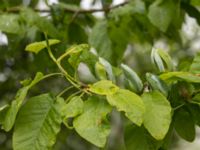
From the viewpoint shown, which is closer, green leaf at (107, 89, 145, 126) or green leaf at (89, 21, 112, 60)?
green leaf at (107, 89, 145, 126)

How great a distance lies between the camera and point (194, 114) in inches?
37.6

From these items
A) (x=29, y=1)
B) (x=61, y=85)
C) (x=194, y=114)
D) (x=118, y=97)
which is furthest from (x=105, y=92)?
(x=61, y=85)

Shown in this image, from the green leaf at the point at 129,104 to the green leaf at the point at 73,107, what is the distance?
0.06m

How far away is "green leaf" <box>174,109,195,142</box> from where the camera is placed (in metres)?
0.96

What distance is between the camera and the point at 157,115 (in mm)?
851

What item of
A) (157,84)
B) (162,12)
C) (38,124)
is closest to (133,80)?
(157,84)

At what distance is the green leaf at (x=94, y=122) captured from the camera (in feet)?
2.72

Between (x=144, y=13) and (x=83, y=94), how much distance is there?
2.76 feet

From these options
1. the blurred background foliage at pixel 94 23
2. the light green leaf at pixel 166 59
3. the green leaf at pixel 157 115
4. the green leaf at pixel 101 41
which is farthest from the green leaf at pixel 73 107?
the green leaf at pixel 101 41

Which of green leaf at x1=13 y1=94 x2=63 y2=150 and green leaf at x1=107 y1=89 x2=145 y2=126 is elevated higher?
green leaf at x1=107 y1=89 x2=145 y2=126

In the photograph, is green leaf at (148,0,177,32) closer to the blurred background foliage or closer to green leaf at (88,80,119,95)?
the blurred background foliage

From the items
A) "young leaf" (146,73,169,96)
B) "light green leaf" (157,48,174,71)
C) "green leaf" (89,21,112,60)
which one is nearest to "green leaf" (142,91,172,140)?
"young leaf" (146,73,169,96)

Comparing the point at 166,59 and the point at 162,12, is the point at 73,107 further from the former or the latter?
the point at 162,12

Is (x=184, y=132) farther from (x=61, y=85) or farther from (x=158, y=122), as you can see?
(x=61, y=85)
